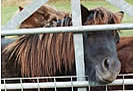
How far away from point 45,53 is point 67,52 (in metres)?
0.18

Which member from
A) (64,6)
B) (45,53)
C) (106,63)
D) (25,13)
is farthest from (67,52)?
(64,6)

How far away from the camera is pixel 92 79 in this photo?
67.7 inches

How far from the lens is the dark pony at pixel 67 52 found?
180 cm

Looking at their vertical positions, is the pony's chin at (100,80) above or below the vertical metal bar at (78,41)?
below

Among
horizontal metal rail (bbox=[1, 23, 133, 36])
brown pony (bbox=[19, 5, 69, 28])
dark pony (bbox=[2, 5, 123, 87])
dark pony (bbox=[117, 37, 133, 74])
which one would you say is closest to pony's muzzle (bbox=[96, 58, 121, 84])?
dark pony (bbox=[2, 5, 123, 87])

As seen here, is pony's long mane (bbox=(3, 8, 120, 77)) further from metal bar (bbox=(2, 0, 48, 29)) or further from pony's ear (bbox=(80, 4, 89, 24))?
metal bar (bbox=(2, 0, 48, 29))

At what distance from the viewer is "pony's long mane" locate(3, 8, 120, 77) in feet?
7.29

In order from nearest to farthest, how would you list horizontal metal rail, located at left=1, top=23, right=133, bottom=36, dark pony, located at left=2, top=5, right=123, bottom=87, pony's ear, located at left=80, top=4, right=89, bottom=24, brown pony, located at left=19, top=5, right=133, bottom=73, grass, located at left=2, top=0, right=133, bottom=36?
1. horizontal metal rail, located at left=1, top=23, right=133, bottom=36
2. dark pony, located at left=2, top=5, right=123, bottom=87
3. pony's ear, located at left=80, top=4, right=89, bottom=24
4. brown pony, located at left=19, top=5, right=133, bottom=73
5. grass, located at left=2, top=0, right=133, bottom=36

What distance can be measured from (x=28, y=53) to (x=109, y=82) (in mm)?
Result: 896

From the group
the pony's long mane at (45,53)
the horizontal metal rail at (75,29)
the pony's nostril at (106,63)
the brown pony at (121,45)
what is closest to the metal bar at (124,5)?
the horizontal metal rail at (75,29)

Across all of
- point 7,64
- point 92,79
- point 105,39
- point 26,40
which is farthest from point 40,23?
point 92,79

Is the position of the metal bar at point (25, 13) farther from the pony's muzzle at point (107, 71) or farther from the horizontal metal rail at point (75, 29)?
the pony's muzzle at point (107, 71)

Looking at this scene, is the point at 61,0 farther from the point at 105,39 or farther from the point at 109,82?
the point at 109,82

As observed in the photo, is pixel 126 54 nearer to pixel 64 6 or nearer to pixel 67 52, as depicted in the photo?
pixel 67 52
